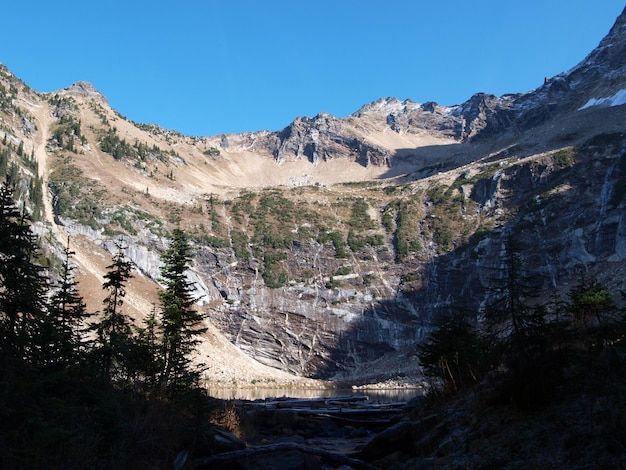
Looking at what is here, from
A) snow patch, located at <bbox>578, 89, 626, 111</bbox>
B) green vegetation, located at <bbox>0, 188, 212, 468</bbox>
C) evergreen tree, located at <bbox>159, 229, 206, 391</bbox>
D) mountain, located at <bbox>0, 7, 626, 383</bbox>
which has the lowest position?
green vegetation, located at <bbox>0, 188, 212, 468</bbox>

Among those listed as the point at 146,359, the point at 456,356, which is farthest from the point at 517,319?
the point at 146,359

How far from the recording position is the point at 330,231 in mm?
82062

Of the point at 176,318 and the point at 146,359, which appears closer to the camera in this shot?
the point at 146,359

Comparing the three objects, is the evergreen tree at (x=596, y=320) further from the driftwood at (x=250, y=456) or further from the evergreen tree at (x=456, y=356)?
the driftwood at (x=250, y=456)

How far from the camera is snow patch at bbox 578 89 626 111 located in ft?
323

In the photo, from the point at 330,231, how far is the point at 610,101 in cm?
7352

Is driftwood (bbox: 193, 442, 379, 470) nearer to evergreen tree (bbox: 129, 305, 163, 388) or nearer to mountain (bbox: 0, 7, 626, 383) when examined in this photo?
evergreen tree (bbox: 129, 305, 163, 388)

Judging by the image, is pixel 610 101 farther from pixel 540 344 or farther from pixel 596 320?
pixel 540 344

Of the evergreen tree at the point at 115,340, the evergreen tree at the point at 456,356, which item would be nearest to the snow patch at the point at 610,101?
the evergreen tree at the point at 456,356

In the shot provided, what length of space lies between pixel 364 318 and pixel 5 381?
65107 millimetres

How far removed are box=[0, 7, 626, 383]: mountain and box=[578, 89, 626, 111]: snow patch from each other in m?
0.64

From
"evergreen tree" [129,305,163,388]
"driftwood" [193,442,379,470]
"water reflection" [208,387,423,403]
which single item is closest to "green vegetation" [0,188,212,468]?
"driftwood" [193,442,379,470]

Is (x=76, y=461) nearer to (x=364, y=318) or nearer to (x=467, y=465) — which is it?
(x=467, y=465)

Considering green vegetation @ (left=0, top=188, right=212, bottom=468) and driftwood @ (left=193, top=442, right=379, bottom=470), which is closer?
green vegetation @ (left=0, top=188, right=212, bottom=468)
